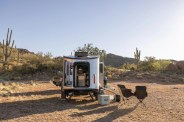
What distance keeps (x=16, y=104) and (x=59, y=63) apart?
74.6 ft

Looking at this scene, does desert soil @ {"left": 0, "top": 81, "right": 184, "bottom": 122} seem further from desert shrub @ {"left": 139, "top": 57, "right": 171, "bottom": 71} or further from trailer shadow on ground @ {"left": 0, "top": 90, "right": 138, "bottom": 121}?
desert shrub @ {"left": 139, "top": 57, "right": 171, "bottom": 71}

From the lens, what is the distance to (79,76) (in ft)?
55.7

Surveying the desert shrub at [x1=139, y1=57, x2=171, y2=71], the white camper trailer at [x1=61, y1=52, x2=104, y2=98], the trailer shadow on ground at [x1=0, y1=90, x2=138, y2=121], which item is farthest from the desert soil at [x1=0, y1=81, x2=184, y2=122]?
the desert shrub at [x1=139, y1=57, x2=171, y2=71]

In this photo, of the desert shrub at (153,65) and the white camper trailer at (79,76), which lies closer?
the white camper trailer at (79,76)

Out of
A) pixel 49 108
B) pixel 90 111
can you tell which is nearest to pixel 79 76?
pixel 49 108

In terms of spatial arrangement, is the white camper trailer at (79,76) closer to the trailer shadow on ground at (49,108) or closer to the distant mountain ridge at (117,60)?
the trailer shadow on ground at (49,108)

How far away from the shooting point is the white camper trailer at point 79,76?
52.4ft

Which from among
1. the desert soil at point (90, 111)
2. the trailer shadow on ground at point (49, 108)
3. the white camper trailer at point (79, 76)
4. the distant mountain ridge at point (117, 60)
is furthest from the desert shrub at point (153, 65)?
the distant mountain ridge at point (117, 60)

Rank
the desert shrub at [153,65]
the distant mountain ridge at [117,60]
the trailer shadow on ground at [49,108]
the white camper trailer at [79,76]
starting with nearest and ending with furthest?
the trailer shadow on ground at [49,108] < the white camper trailer at [79,76] < the desert shrub at [153,65] < the distant mountain ridge at [117,60]

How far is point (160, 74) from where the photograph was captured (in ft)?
112

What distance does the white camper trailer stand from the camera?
15984mm

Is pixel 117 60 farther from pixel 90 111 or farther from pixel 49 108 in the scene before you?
pixel 90 111

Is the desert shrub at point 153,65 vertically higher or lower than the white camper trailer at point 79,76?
higher

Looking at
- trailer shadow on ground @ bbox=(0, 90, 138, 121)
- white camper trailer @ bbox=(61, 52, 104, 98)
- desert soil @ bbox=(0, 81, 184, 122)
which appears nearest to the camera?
desert soil @ bbox=(0, 81, 184, 122)
